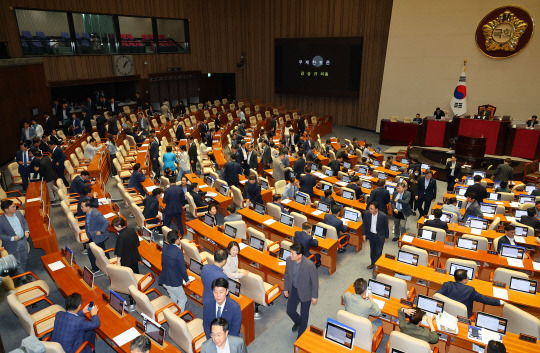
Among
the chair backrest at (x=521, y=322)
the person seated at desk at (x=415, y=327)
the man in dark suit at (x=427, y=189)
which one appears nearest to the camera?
the person seated at desk at (x=415, y=327)

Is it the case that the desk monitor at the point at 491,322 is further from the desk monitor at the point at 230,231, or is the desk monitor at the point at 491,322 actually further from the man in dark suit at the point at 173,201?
the man in dark suit at the point at 173,201

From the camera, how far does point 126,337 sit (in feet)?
16.2

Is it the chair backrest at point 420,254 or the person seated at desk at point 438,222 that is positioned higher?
the person seated at desk at point 438,222

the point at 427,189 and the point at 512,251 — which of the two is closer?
the point at 512,251

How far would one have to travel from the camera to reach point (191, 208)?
926 cm

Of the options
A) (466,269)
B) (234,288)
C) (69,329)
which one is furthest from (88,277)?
(466,269)

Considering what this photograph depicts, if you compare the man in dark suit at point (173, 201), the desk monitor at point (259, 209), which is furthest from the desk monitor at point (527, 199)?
the man in dark suit at point (173, 201)

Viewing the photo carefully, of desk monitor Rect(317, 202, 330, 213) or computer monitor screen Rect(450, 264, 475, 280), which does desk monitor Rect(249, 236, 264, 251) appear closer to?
desk monitor Rect(317, 202, 330, 213)

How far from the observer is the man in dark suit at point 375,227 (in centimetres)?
728

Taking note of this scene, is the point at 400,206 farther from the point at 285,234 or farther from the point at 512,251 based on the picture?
the point at 285,234

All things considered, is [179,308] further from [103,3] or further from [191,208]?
[103,3]

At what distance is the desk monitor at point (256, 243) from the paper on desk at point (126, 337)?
2847 mm

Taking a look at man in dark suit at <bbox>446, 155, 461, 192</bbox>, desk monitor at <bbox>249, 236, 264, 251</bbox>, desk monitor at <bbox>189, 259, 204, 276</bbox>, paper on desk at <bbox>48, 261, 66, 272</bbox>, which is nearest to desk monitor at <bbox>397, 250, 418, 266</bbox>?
desk monitor at <bbox>249, 236, 264, 251</bbox>

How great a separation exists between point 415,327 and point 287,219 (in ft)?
13.2
